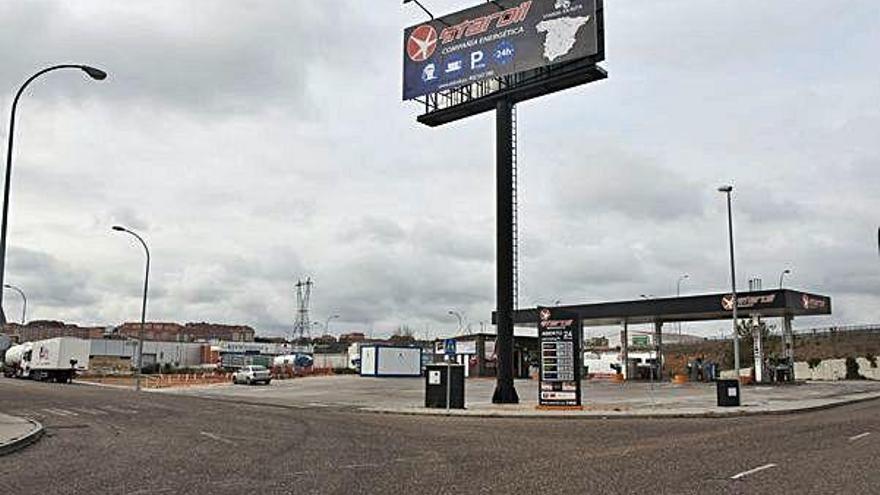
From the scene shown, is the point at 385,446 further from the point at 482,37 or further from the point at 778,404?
the point at 482,37

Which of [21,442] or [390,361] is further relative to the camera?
[390,361]

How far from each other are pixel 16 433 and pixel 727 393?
23.4 meters

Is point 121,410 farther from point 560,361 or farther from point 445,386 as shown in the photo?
point 560,361

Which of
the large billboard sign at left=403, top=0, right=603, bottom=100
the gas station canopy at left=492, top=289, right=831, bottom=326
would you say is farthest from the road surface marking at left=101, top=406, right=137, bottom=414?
the gas station canopy at left=492, top=289, right=831, bottom=326

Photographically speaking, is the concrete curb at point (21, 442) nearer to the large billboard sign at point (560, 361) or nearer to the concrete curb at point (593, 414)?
the concrete curb at point (593, 414)

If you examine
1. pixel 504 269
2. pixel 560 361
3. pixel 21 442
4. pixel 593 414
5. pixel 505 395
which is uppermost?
pixel 504 269

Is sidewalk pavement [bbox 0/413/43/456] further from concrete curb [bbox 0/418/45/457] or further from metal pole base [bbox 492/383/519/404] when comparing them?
metal pole base [bbox 492/383/519/404]

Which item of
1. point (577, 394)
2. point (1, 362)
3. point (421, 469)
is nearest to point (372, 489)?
point (421, 469)

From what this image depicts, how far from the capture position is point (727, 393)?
3086 cm

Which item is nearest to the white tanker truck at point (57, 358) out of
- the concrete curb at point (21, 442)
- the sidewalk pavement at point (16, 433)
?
the sidewalk pavement at point (16, 433)

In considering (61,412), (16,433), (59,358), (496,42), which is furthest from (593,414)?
(59,358)

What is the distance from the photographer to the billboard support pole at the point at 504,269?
3294 cm

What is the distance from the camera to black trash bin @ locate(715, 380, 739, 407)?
30.8 metres

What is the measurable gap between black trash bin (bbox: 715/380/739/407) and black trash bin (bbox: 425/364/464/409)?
9487 mm
